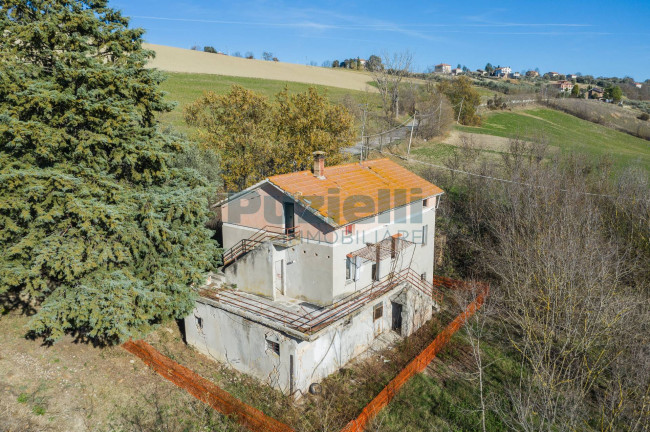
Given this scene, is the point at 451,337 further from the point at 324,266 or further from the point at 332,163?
the point at 332,163

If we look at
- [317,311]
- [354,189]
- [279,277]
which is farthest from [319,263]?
[354,189]

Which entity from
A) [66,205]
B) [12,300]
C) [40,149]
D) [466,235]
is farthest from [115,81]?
[466,235]

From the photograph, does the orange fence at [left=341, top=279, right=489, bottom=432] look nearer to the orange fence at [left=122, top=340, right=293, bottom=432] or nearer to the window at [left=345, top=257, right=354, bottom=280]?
the orange fence at [left=122, top=340, right=293, bottom=432]

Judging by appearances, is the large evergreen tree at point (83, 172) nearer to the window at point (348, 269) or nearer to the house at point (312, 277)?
the house at point (312, 277)

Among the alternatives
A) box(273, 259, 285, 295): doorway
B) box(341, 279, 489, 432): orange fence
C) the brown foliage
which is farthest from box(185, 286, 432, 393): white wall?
the brown foliage

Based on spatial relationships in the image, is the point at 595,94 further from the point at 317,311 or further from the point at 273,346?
the point at 273,346
